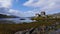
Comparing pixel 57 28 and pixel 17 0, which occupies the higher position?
pixel 17 0

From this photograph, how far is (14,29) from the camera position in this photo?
3014 millimetres

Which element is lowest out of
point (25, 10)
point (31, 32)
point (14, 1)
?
point (31, 32)

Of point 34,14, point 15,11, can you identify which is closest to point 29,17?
point 34,14

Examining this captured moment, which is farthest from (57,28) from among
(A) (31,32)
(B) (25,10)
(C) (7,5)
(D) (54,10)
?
(C) (7,5)

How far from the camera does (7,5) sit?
10.6 ft

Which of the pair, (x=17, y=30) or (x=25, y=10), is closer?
(x=17, y=30)

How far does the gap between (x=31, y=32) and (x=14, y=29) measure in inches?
18.0

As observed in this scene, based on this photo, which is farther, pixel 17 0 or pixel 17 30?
pixel 17 0

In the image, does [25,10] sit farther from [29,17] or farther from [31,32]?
[31,32]

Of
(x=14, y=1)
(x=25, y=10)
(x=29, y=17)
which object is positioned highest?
(x=14, y=1)

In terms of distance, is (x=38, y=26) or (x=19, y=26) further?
(x=38, y=26)

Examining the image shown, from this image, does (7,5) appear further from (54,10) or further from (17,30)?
(54,10)

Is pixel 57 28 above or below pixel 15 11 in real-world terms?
below

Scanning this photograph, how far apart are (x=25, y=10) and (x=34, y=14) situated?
0.27m
